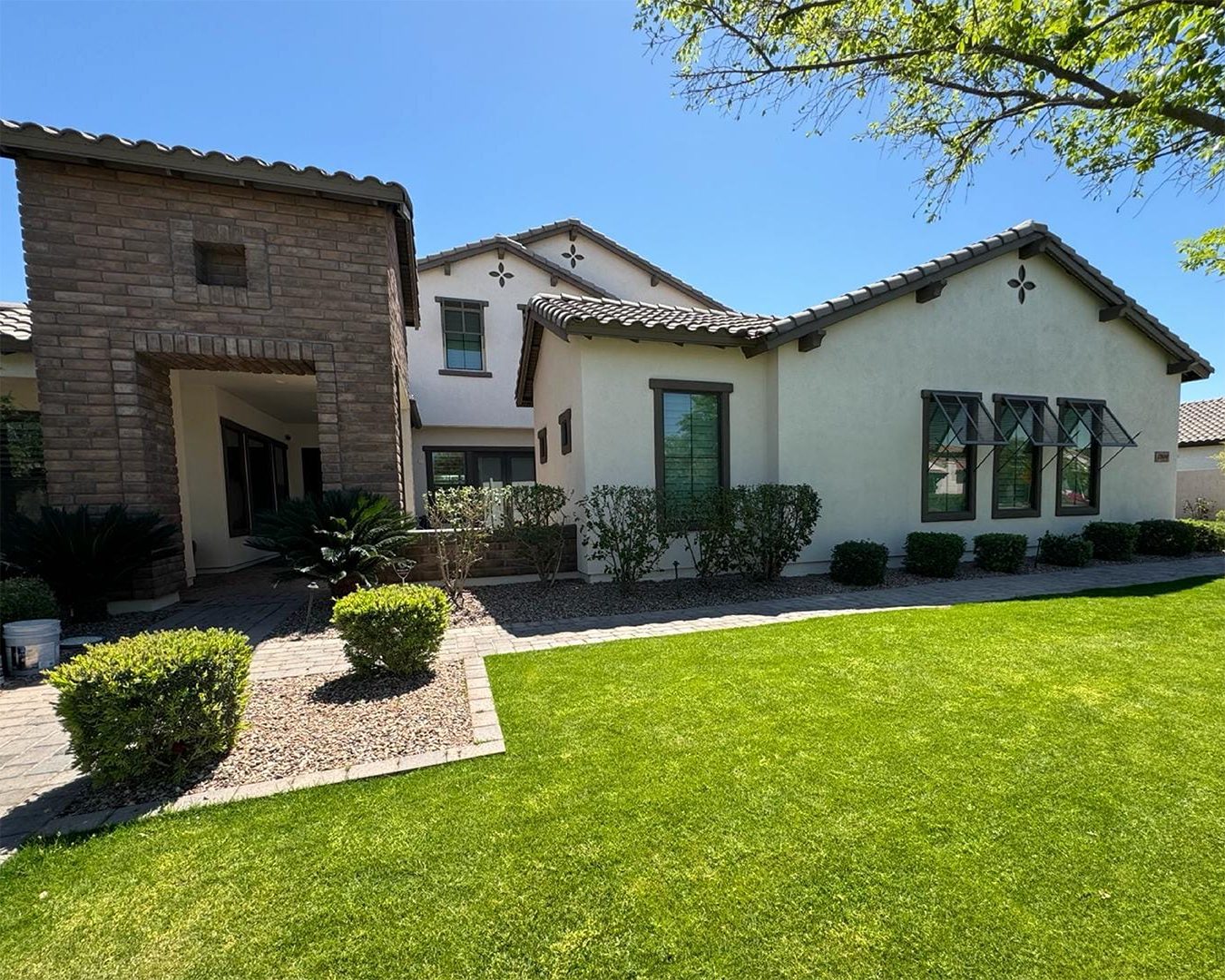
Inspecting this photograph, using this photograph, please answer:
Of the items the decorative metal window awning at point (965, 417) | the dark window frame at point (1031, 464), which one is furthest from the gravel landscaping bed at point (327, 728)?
the dark window frame at point (1031, 464)

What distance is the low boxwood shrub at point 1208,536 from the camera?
480 inches

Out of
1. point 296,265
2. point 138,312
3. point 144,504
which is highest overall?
point 296,265

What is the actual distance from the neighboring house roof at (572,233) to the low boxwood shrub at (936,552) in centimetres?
1269

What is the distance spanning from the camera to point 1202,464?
65.6 feet

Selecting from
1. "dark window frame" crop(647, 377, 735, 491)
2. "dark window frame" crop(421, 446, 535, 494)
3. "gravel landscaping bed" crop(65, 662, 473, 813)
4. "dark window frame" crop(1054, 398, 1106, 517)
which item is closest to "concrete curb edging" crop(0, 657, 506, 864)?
"gravel landscaping bed" crop(65, 662, 473, 813)

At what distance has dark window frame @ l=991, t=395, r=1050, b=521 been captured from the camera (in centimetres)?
1082

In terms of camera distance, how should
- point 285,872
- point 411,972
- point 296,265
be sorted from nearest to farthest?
point 411,972 < point 285,872 < point 296,265

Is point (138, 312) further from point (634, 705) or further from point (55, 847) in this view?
point (634, 705)

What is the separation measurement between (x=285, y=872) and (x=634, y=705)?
2.39 m

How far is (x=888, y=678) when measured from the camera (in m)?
4.45

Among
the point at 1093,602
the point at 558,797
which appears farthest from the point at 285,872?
the point at 1093,602

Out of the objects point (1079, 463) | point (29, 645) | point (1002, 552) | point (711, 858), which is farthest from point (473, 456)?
point (1079, 463)

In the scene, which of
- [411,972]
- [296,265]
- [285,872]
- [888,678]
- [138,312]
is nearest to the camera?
[411,972]

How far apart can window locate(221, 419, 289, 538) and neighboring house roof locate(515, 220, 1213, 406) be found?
6752 mm
